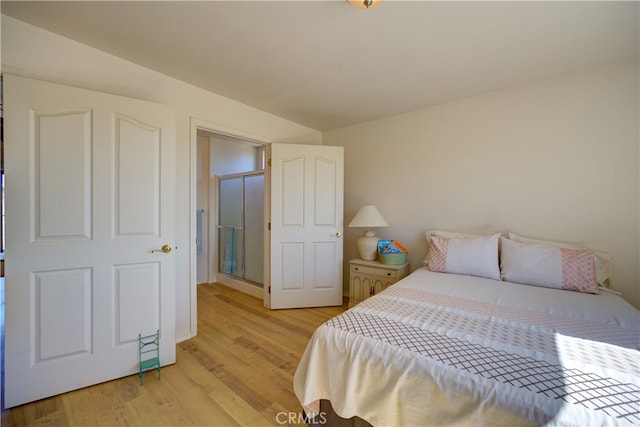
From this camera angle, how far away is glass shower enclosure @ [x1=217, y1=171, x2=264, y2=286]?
369cm

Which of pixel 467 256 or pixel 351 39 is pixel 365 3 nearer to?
pixel 351 39

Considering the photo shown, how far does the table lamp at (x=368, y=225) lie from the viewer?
283cm

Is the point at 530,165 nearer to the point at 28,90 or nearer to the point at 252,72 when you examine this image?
the point at 252,72

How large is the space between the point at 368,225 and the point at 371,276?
56cm

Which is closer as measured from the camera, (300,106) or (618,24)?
(618,24)

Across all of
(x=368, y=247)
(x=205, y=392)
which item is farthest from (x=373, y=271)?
(x=205, y=392)

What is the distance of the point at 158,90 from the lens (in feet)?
6.95

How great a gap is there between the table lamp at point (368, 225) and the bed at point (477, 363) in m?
1.29

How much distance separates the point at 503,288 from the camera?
1825 mm

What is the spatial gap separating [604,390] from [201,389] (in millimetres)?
1974

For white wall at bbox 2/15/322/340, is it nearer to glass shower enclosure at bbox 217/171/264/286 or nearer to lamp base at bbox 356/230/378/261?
glass shower enclosure at bbox 217/171/264/286

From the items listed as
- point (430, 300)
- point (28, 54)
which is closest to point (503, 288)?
point (430, 300)

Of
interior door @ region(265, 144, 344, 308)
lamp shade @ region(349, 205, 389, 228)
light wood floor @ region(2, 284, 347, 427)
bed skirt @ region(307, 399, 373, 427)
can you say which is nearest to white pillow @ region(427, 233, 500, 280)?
lamp shade @ region(349, 205, 389, 228)

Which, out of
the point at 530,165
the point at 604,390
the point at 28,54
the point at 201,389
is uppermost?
the point at 28,54
